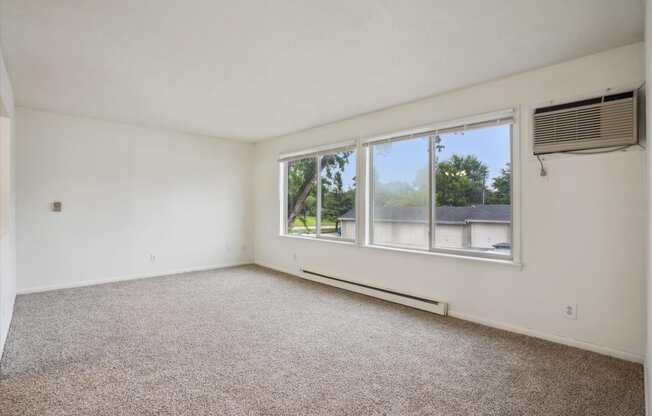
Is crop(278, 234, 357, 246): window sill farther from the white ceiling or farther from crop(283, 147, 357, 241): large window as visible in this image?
the white ceiling

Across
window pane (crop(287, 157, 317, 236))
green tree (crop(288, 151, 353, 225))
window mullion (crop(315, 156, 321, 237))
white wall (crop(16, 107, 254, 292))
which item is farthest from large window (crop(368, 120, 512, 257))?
white wall (crop(16, 107, 254, 292))

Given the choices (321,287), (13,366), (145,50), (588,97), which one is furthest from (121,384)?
(588,97)

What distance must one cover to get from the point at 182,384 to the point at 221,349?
0.55 m

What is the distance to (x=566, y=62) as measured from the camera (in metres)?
2.81

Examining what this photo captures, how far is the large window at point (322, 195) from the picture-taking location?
480 cm

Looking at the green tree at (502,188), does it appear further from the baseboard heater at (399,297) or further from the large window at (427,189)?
the baseboard heater at (399,297)

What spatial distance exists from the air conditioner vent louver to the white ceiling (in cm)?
42

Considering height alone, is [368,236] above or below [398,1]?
below

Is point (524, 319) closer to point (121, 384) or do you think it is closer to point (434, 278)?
point (434, 278)

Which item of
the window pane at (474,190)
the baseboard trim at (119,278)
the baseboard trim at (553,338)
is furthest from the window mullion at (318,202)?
the baseboard trim at (553,338)

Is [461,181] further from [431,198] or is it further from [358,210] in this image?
[358,210]

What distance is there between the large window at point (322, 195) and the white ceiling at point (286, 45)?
3.88 feet

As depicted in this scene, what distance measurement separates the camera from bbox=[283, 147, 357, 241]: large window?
4.80 m

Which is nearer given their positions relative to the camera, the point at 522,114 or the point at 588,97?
the point at 588,97
